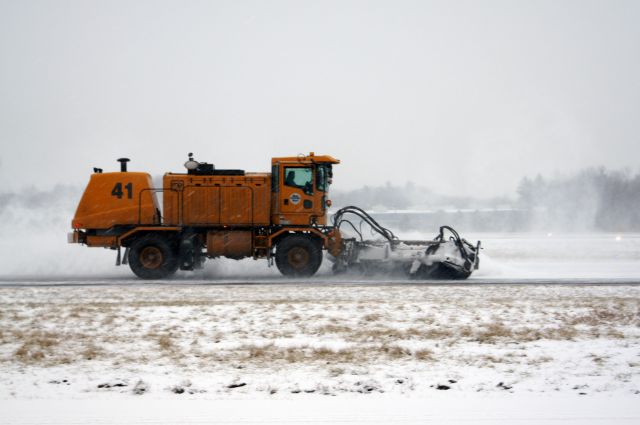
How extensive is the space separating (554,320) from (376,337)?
3.42 m

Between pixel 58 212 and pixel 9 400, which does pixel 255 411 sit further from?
pixel 58 212

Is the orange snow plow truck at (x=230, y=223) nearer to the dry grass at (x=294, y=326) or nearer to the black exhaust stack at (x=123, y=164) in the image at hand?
the black exhaust stack at (x=123, y=164)

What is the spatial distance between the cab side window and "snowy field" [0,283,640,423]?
5.98m

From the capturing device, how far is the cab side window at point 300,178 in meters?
17.7

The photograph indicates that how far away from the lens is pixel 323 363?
23.1 feet

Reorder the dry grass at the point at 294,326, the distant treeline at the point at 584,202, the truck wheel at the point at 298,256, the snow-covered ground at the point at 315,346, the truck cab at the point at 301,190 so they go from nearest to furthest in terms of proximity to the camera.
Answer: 1. the snow-covered ground at the point at 315,346
2. the dry grass at the point at 294,326
3. the truck wheel at the point at 298,256
4. the truck cab at the point at 301,190
5. the distant treeline at the point at 584,202

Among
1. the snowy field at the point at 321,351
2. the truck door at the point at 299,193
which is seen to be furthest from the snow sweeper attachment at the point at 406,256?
the snowy field at the point at 321,351

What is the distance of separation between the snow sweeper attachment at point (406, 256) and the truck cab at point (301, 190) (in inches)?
35.4

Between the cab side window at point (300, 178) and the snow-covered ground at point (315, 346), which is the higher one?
the cab side window at point (300, 178)

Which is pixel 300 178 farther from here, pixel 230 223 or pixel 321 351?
pixel 321 351

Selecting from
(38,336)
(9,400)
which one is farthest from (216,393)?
(38,336)

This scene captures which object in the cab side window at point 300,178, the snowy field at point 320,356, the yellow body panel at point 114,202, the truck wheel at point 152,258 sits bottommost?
the snowy field at point 320,356

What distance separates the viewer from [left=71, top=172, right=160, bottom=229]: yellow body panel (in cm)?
1770

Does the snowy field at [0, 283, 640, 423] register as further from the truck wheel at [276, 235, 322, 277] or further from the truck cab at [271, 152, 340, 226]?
the truck cab at [271, 152, 340, 226]
